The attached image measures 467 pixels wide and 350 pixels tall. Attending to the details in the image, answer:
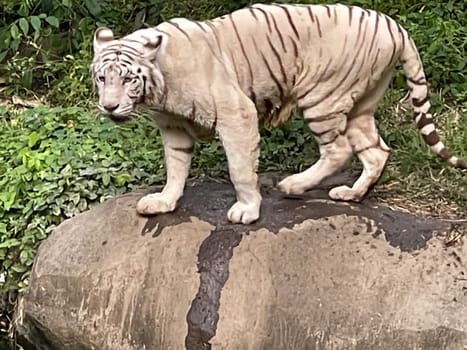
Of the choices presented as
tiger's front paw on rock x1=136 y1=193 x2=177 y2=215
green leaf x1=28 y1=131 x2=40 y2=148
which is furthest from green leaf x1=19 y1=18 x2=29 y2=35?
tiger's front paw on rock x1=136 y1=193 x2=177 y2=215

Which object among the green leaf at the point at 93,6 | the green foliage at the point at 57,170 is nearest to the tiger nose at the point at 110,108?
the green foliage at the point at 57,170

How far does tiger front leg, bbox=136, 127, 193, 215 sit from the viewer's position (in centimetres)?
385

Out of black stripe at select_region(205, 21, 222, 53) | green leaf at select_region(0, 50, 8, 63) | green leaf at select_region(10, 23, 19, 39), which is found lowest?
green leaf at select_region(0, 50, 8, 63)

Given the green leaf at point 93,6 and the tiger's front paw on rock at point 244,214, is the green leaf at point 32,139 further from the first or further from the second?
the tiger's front paw on rock at point 244,214

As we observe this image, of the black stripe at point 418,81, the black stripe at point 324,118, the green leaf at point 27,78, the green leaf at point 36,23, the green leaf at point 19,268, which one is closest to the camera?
the black stripe at point 324,118

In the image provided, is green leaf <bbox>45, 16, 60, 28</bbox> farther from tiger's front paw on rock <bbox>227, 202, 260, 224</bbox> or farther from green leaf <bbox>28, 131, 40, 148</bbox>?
tiger's front paw on rock <bbox>227, 202, 260, 224</bbox>

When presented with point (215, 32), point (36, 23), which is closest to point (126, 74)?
point (215, 32)

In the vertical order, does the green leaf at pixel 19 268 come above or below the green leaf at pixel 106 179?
below

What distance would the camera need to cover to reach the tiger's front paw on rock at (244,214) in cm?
371

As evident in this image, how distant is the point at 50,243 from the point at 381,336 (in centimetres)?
139

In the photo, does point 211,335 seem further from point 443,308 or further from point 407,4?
point 407,4

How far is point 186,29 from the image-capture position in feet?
11.9

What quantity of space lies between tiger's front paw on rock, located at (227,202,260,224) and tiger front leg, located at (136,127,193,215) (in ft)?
0.88

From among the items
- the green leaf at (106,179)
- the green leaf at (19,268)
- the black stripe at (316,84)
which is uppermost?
the black stripe at (316,84)
